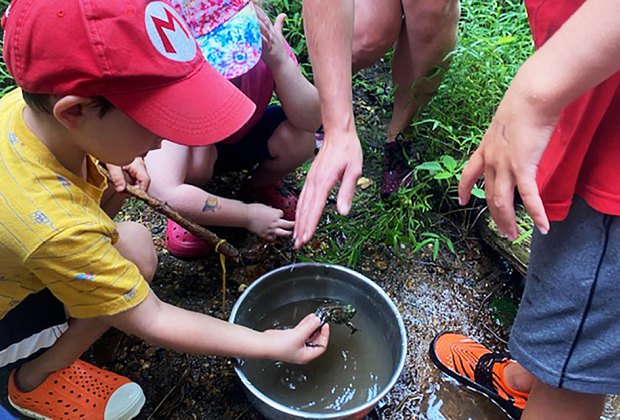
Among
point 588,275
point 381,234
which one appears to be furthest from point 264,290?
point 588,275

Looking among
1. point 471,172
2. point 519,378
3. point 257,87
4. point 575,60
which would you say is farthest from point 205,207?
point 575,60

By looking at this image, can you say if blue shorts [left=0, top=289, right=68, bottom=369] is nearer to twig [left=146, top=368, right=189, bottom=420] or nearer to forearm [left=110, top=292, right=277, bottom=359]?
forearm [left=110, top=292, right=277, bottom=359]

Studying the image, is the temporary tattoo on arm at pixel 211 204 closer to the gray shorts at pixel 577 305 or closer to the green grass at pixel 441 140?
the green grass at pixel 441 140

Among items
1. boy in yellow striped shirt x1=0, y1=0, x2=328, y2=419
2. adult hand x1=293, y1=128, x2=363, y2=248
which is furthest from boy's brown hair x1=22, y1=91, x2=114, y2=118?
adult hand x1=293, y1=128, x2=363, y2=248

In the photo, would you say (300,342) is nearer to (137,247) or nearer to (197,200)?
(137,247)

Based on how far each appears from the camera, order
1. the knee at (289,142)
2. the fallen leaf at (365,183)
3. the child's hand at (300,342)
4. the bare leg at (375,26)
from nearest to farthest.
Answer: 1. the child's hand at (300,342)
2. the knee at (289,142)
3. the bare leg at (375,26)
4. the fallen leaf at (365,183)

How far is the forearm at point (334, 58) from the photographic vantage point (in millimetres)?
1440

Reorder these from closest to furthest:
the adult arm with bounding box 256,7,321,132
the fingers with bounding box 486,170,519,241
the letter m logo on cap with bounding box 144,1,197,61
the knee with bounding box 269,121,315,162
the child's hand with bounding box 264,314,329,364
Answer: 1. the fingers with bounding box 486,170,519,241
2. the letter m logo on cap with bounding box 144,1,197,61
3. the child's hand with bounding box 264,314,329,364
4. the adult arm with bounding box 256,7,321,132
5. the knee with bounding box 269,121,315,162

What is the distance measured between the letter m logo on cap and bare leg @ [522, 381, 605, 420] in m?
1.13

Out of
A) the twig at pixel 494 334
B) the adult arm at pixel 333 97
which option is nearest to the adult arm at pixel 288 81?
the adult arm at pixel 333 97

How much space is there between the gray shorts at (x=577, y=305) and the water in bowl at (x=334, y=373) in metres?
0.51

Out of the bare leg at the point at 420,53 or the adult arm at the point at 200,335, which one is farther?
the bare leg at the point at 420,53

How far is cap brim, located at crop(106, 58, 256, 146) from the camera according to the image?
1.03 meters

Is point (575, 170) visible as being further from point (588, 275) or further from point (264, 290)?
point (264, 290)
